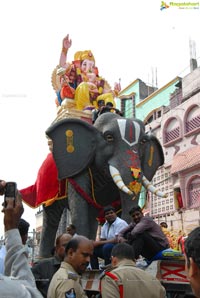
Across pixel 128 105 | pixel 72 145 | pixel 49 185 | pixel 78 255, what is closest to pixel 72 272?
pixel 78 255

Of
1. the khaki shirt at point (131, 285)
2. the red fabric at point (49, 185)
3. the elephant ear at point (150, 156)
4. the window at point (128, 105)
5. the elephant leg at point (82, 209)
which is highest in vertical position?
the window at point (128, 105)

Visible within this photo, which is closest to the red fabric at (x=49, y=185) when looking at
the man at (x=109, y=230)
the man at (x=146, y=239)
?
the man at (x=109, y=230)

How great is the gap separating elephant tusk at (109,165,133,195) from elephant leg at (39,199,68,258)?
163cm

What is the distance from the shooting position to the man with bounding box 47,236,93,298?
2.50 meters

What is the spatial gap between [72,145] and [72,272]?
4.12 meters

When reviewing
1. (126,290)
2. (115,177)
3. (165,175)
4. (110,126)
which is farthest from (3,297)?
(165,175)

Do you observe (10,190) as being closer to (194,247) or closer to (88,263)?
(194,247)

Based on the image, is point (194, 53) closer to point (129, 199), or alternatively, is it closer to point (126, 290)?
point (129, 199)

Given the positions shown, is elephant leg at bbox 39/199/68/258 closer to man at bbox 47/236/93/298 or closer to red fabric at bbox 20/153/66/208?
red fabric at bbox 20/153/66/208

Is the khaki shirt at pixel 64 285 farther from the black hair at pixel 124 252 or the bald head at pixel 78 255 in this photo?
the black hair at pixel 124 252

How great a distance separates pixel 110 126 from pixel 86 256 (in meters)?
3.83

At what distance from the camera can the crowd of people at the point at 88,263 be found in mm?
1434

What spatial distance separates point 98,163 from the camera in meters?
6.50

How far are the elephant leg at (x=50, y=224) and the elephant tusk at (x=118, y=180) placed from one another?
1.63 metres
